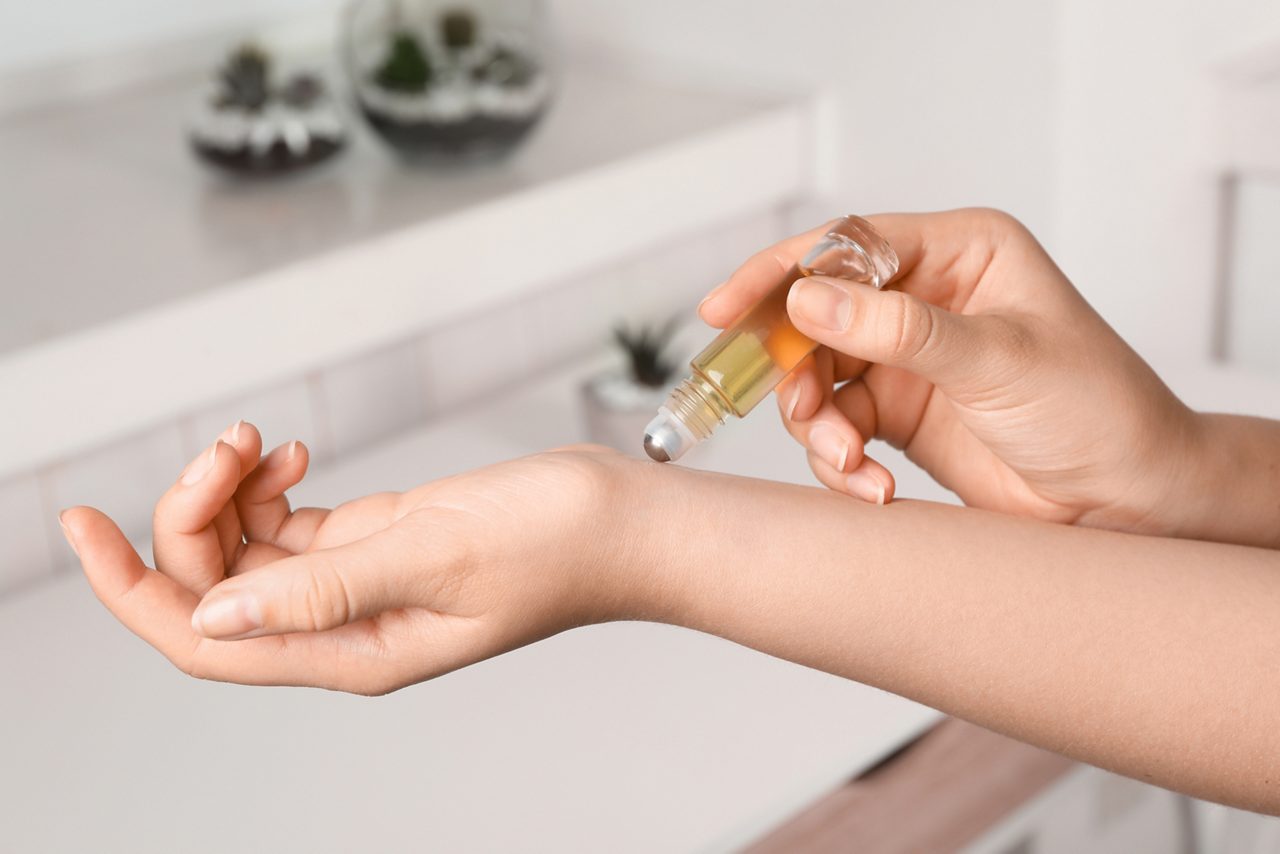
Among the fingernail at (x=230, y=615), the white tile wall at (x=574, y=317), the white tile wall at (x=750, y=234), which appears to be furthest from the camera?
the white tile wall at (x=750, y=234)

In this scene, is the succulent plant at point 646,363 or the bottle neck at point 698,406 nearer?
the bottle neck at point 698,406

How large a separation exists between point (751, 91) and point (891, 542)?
0.81 m

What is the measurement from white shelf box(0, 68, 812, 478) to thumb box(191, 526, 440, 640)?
0.47 m

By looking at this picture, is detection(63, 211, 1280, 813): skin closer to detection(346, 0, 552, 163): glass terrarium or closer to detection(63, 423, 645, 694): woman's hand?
detection(63, 423, 645, 694): woman's hand

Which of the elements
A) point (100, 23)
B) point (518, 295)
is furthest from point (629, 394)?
point (100, 23)

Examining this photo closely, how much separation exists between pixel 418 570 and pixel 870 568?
0.20 meters

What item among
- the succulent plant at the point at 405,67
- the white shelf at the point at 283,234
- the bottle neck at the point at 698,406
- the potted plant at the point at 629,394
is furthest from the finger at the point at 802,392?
the succulent plant at the point at 405,67

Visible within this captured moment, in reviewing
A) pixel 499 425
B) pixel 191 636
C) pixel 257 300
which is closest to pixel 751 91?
pixel 499 425

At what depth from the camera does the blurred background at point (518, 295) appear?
0.76m

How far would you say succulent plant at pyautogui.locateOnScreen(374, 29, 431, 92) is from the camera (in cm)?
113

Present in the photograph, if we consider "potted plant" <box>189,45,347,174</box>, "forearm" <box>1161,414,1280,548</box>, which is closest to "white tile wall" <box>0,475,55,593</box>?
"potted plant" <box>189,45,347,174</box>

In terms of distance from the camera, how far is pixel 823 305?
559mm

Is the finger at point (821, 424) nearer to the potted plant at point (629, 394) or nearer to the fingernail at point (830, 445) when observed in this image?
the fingernail at point (830, 445)

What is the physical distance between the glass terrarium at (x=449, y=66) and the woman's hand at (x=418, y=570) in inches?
24.7
